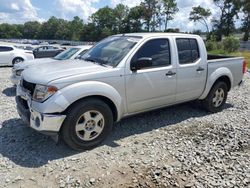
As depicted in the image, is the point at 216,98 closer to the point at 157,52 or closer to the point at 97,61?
the point at 157,52

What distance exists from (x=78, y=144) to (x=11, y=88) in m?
5.81

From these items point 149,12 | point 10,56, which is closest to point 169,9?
point 149,12

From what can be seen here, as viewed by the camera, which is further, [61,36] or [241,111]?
[61,36]

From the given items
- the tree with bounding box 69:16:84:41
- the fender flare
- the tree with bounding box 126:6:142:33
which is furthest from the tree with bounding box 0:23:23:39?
the fender flare

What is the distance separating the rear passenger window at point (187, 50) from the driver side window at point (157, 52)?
1.11 feet

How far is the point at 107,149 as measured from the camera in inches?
175

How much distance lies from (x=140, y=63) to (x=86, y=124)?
1371mm

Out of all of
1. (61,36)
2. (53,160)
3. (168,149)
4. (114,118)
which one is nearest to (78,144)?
(53,160)

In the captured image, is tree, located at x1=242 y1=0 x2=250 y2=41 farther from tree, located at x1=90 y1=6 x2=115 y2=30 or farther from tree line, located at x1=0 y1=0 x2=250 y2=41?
tree, located at x1=90 y1=6 x2=115 y2=30

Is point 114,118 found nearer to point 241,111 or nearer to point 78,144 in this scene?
point 78,144

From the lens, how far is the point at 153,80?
4.96 metres

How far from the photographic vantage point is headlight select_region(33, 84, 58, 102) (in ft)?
13.0

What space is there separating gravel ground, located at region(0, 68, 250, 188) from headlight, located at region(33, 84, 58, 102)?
0.90 metres

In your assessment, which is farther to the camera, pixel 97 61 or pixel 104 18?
pixel 104 18
